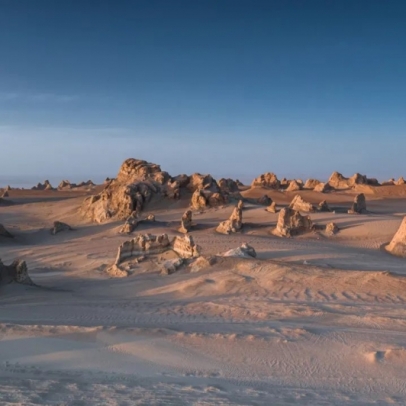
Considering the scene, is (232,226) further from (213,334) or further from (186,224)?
(213,334)

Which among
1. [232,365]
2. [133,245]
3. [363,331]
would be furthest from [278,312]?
[133,245]

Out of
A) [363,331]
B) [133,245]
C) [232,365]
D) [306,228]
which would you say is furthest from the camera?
[306,228]

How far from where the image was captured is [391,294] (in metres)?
8.84

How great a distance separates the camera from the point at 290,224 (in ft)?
55.4

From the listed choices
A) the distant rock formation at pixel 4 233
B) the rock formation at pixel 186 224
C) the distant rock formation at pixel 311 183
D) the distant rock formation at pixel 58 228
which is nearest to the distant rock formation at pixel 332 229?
the rock formation at pixel 186 224

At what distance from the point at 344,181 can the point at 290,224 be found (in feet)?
75.2

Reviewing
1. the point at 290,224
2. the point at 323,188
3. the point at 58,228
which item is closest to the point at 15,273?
the point at 290,224

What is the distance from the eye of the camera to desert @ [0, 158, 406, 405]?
5.22 m

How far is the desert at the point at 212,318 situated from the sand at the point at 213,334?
23mm

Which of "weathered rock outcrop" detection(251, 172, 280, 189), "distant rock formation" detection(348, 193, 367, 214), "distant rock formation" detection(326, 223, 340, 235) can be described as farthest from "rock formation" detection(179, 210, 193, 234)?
"weathered rock outcrop" detection(251, 172, 280, 189)

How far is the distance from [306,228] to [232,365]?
11.8 meters

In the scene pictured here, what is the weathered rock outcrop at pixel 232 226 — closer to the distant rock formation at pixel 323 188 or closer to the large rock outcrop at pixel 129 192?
the large rock outcrop at pixel 129 192

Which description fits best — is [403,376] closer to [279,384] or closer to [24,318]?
[279,384]

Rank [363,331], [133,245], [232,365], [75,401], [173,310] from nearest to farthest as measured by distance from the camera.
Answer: [75,401]
[232,365]
[363,331]
[173,310]
[133,245]
